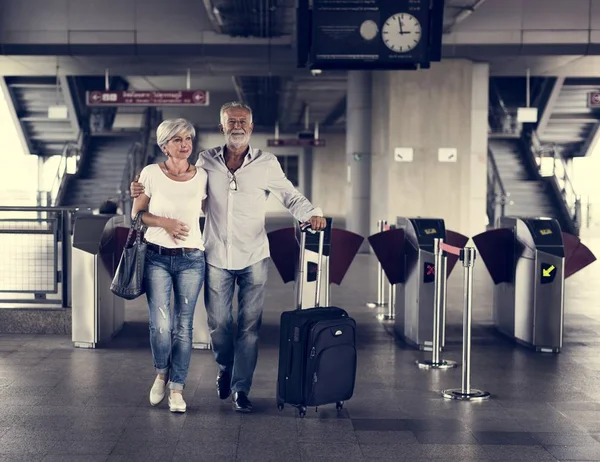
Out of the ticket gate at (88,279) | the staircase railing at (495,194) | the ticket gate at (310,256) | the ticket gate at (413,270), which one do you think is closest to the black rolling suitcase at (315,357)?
the ticket gate at (310,256)

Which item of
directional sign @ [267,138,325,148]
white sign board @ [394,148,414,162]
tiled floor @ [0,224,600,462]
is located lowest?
tiled floor @ [0,224,600,462]

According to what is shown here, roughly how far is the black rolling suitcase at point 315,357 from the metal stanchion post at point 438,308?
1637 mm

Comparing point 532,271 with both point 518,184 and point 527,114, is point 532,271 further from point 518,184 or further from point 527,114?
point 518,184

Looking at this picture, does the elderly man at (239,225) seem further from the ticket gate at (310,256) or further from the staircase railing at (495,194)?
the staircase railing at (495,194)

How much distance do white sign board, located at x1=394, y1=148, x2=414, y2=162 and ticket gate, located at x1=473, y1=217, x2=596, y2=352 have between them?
8008 millimetres

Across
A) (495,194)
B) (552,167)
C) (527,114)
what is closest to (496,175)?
(495,194)

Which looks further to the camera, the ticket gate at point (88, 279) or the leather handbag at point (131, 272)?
the ticket gate at point (88, 279)

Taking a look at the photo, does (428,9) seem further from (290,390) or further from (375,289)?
(290,390)

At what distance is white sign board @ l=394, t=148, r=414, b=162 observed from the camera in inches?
615

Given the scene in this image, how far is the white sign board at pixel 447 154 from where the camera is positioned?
1561cm

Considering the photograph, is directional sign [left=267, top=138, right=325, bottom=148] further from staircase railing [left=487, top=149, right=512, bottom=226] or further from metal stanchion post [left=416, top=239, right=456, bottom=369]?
metal stanchion post [left=416, top=239, right=456, bottom=369]

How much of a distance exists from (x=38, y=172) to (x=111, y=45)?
18773 millimetres

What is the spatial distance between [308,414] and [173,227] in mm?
1256

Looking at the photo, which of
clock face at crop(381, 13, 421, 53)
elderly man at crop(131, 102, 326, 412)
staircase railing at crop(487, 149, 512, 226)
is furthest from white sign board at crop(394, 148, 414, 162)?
elderly man at crop(131, 102, 326, 412)
